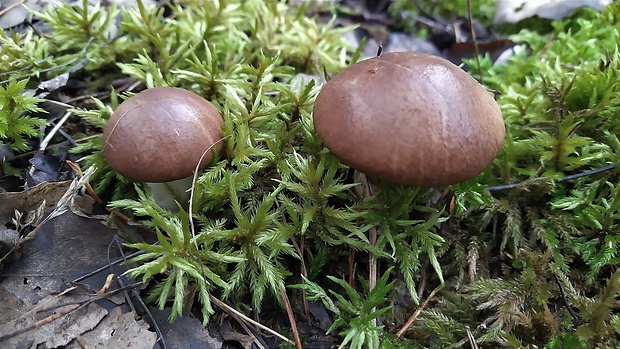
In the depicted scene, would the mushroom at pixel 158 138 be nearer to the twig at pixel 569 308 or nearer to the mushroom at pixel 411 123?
the mushroom at pixel 411 123

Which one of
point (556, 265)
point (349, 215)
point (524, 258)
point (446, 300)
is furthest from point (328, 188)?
point (556, 265)

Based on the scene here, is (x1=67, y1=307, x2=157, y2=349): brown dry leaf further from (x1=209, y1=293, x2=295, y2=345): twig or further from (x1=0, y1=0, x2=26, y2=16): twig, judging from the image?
(x1=0, y1=0, x2=26, y2=16): twig

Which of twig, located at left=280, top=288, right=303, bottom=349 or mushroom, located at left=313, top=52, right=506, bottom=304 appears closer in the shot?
mushroom, located at left=313, top=52, right=506, bottom=304

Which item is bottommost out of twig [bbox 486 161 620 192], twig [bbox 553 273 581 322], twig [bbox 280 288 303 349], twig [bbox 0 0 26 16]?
twig [bbox 280 288 303 349]

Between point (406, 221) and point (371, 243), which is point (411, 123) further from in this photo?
point (371, 243)

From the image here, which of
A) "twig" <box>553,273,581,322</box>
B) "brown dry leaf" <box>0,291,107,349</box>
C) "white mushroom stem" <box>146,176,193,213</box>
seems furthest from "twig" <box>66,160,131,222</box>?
"twig" <box>553,273,581,322</box>

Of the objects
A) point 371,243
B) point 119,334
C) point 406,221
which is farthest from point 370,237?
point 119,334

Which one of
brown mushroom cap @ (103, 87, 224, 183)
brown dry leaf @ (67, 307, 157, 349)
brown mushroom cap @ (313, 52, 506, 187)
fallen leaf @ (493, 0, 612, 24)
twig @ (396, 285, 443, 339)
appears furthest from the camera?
fallen leaf @ (493, 0, 612, 24)
